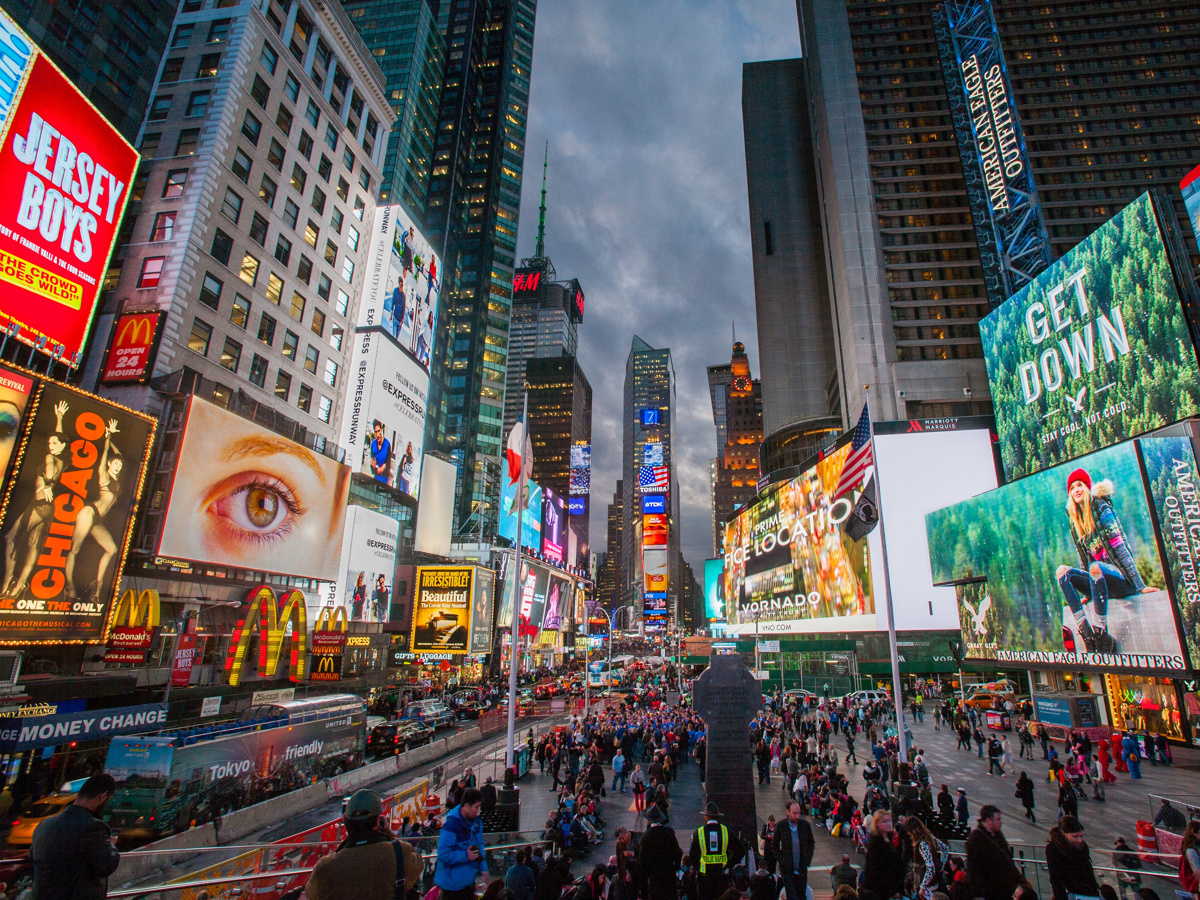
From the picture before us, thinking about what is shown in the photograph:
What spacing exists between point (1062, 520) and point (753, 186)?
116973 millimetres

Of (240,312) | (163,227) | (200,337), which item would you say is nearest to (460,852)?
(200,337)

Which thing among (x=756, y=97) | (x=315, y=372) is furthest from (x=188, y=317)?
(x=756, y=97)

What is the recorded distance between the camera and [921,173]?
80.3 m

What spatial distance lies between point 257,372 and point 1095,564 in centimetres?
4622

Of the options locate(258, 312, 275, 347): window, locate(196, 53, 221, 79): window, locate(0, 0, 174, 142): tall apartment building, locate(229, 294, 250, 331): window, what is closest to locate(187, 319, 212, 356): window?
locate(229, 294, 250, 331): window

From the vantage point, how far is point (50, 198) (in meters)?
24.2

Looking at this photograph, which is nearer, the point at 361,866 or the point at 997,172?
the point at 361,866

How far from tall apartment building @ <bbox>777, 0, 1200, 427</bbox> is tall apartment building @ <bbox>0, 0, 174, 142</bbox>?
7674cm

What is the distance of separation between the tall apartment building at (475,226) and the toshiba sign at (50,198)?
69.8 m

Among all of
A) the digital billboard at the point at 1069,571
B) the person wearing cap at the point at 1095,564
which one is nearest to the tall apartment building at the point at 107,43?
the digital billboard at the point at 1069,571

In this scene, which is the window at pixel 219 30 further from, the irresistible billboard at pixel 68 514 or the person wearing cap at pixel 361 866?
the person wearing cap at pixel 361 866

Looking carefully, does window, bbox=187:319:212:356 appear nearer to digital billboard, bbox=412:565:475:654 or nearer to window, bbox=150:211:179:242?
window, bbox=150:211:179:242

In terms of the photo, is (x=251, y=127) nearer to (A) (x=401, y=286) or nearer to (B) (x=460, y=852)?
(A) (x=401, y=286)

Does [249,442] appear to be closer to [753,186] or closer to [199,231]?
[199,231]
